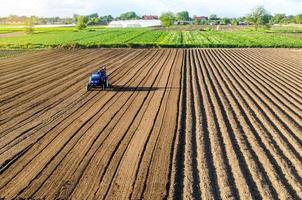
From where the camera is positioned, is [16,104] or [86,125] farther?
[16,104]

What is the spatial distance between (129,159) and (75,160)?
5.12ft

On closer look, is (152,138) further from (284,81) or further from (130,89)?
(284,81)

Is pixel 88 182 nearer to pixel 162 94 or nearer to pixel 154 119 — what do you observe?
pixel 154 119

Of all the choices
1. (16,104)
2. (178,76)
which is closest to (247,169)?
(16,104)

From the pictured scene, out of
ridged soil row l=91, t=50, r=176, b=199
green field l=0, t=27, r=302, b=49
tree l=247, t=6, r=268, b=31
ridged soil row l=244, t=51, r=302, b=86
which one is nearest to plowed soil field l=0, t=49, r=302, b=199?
ridged soil row l=91, t=50, r=176, b=199

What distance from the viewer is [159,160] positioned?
12.4 meters

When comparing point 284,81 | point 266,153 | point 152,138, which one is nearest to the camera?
point 266,153

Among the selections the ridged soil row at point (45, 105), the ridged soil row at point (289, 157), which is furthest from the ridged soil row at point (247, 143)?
the ridged soil row at point (45, 105)

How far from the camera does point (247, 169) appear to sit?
11.9 m

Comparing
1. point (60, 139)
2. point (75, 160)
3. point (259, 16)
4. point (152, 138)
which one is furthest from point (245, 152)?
point (259, 16)

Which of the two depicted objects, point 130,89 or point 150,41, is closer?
point 130,89

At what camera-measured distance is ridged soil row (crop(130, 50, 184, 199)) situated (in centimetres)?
1035

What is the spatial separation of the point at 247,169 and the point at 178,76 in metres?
17.3

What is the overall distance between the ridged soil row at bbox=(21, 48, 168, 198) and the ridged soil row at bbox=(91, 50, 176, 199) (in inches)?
31.2
